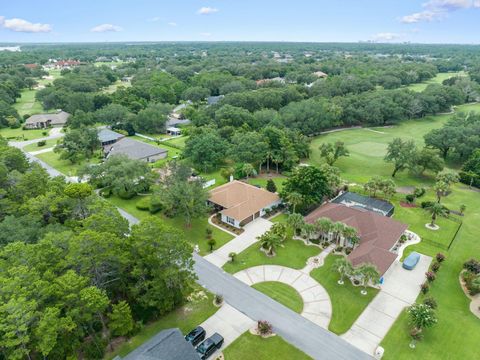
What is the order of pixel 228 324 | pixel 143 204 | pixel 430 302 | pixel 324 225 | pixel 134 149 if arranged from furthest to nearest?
pixel 134 149 → pixel 143 204 → pixel 324 225 → pixel 430 302 → pixel 228 324

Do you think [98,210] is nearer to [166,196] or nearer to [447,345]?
[166,196]

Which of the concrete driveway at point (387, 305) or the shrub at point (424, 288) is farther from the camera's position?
the shrub at point (424, 288)

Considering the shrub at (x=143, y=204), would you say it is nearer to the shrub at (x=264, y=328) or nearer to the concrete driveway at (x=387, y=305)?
the shrub at (x=264, y=328)

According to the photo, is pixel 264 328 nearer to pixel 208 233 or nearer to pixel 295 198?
pixel 208 233

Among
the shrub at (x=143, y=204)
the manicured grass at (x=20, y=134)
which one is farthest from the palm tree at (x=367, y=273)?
the manicured grass at (x=20, y=134)

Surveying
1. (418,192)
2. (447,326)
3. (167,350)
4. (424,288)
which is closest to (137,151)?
(167,350)

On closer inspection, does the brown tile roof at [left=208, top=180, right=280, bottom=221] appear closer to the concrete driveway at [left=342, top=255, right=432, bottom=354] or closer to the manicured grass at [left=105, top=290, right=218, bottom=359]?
the manicured grass at [left=105, top=290, right=218, bottom=359]

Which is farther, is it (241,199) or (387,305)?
(241,199)
